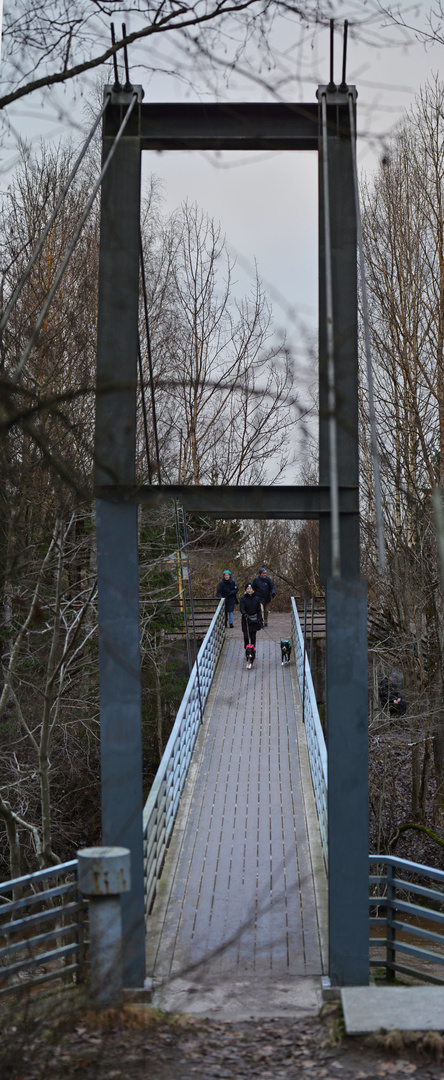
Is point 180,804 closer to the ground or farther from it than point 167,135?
closer to the ground

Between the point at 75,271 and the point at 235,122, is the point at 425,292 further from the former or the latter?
the point at 235,122

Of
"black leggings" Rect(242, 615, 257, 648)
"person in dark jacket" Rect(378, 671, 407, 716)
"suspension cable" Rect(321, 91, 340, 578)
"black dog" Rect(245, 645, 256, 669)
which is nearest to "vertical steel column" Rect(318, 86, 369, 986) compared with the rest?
"suspension cable" Rect(321, 91, 340, 578)

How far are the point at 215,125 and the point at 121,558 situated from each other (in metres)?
3.39

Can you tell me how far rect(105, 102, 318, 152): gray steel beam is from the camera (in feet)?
23.6

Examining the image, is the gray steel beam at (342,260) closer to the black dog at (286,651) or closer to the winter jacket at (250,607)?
the winter jacket at (250,607)

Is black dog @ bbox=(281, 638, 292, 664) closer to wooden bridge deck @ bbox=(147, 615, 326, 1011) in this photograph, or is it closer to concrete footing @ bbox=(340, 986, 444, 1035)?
wooden bridge deck @ bbox=(147, 615, 326, 1011)

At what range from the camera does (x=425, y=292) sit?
2147 centimetres

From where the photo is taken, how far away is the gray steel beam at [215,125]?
7.21 meters

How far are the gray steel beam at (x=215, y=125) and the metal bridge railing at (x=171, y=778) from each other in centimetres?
520

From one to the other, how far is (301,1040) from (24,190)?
63.5ft

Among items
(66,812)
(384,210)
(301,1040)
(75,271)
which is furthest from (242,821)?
(384,210)

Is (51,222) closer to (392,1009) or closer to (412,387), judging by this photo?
(392,1009)

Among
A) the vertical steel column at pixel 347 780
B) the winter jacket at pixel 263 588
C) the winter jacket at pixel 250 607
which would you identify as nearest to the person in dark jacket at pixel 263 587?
the winter jacket at pixel 263 588

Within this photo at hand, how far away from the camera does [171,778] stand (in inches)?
388
